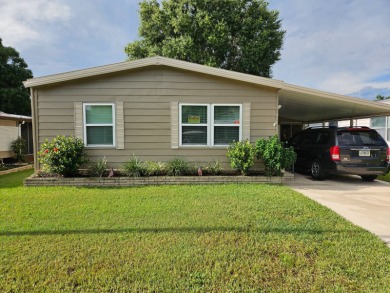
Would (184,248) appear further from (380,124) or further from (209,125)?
(380,124)

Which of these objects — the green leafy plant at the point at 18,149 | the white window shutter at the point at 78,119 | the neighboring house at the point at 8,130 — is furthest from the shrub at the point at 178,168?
the green leafy plant at the point at 18,149

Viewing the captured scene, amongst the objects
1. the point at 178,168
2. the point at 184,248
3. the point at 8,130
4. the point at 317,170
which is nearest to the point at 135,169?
the point at 178,168

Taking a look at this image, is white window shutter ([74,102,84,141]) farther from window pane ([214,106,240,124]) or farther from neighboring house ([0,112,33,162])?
neighboring house ([0,112,33,162])

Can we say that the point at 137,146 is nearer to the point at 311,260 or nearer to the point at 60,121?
the point at 60,121

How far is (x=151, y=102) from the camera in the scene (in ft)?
22.6

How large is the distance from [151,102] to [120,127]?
115 centimetres

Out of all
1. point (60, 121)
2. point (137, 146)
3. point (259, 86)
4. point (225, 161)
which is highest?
point (259, 86)

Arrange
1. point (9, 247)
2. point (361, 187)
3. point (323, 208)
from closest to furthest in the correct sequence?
point (9, 247) → point (323, 208) → point (361, 187)

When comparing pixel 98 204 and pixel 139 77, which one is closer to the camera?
pixel 98 204

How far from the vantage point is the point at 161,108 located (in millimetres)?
6906

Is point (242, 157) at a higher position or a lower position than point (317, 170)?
higher

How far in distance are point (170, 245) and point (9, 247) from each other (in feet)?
6.35

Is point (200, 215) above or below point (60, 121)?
below

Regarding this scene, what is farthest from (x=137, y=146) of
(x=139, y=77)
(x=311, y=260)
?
(x=311, y=260)
